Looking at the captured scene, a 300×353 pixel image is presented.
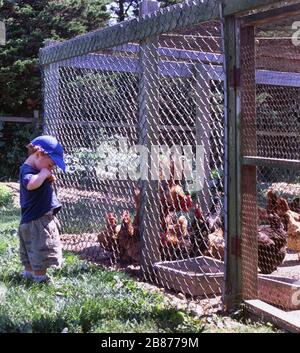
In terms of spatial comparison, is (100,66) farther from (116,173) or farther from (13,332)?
(13,332)

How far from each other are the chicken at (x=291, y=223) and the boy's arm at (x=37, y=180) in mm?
2203

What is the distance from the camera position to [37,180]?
15.2 feet

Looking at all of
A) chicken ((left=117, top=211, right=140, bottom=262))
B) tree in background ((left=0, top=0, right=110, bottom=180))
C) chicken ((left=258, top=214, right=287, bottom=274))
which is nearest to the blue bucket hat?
chicken ((left=117, top=211, right=140, bottom=262))

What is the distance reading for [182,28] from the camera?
4.47 metres

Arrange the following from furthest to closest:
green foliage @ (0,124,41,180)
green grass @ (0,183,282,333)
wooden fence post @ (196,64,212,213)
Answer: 1. green foliage @ (0,124,41,180)
2. wooden fence post @ (196,64,212,213)
3. green grass @ (0,183,282,333)

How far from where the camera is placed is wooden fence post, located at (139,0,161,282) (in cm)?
506

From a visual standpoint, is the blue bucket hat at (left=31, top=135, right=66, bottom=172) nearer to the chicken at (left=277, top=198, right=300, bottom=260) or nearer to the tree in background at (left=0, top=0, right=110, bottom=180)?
the chicken at (left=277, top=198, right=300, bottom=260)

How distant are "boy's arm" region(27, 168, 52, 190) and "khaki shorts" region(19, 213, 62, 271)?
0.97ft

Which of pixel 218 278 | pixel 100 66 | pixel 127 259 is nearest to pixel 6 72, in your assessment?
pixel 100 66

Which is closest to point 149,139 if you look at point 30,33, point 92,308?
point 92,308

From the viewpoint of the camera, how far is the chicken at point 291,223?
5344mm

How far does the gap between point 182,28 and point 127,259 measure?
2276 millimetres

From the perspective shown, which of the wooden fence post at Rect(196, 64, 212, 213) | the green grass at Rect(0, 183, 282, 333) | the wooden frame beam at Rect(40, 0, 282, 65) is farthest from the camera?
the wooden fence post at Rect(196, 64, 212, 213)

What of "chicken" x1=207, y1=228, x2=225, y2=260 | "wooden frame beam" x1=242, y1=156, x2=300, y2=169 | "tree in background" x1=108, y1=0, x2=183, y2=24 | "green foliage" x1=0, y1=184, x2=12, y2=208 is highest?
"tree in background" x1=108, y1=0, x2=183, y2=24
